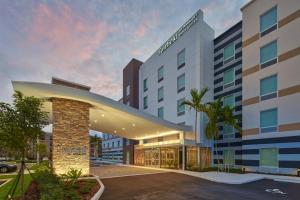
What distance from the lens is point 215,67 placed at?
2892 centimetres

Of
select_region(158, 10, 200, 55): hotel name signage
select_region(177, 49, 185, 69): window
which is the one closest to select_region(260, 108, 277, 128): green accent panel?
select_region(177, 49, 185, 69): window

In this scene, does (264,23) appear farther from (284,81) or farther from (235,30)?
(284,81)

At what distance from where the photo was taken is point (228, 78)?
2700cm

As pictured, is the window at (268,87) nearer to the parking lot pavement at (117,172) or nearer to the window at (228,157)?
the window at (228,157)

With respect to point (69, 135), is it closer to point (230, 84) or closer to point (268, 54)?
point (230, 84)

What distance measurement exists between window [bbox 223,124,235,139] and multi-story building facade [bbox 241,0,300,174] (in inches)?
91.3

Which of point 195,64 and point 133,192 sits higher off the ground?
point 195,64

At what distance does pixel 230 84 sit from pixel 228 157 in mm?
8453

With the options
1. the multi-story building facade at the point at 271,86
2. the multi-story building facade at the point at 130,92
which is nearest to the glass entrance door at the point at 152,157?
the multi-story building facade at the point at 130,92

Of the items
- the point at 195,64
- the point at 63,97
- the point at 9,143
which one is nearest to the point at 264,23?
the point at 195,64

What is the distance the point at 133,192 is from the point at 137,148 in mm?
24598

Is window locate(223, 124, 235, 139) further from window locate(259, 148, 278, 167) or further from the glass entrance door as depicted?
the glass entrance door

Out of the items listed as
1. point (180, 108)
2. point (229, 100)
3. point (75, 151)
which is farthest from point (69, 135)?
point (229, 100)

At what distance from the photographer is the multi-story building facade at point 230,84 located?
25359mm
